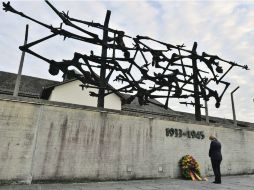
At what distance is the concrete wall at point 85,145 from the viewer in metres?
7.19

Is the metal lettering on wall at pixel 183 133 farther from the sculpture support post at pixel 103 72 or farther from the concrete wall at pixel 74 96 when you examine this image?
the concrete wall at pixel 74 96

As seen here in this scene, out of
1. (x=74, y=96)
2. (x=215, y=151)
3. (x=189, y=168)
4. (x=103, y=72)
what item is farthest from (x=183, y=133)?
(x=74, y=96)

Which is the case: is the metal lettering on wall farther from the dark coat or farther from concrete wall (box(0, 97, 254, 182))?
Answer: the dark coat

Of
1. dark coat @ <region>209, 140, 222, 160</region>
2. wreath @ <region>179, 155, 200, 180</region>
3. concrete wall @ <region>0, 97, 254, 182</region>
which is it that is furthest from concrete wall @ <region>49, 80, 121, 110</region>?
dark coat @ <region>209, 140, 222, 160</region>

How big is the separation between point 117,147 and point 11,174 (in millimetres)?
3631

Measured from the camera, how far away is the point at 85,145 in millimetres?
8203

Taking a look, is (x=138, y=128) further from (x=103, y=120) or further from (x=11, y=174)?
(x=11, y=174)

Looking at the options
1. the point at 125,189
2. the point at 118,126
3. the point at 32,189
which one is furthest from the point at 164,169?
the point at 32,189

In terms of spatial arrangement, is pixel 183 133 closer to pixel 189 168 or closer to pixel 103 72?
pixel 189 168

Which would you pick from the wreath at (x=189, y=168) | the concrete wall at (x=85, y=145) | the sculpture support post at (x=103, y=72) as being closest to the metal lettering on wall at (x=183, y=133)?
the concrete wall at (x=85, y=145)

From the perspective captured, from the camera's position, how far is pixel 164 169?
9.72 meters

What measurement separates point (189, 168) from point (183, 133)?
1.59 metres

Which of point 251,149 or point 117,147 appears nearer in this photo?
point 117,147

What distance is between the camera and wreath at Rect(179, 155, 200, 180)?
9.77 meters
